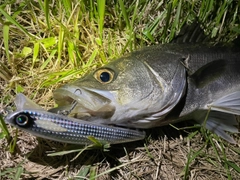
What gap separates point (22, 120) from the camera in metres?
2.13

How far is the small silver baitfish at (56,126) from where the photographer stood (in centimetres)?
214

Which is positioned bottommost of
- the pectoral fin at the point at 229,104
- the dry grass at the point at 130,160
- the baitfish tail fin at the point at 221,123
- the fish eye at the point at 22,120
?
the dry grass at the point at 130,160

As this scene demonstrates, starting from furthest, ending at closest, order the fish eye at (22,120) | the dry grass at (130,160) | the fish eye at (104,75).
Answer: the dry grass at (130,160), the fish eye at (104,75), the fish eye at (22,120)

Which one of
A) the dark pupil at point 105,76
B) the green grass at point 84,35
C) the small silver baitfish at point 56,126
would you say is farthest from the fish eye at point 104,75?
the green grass at point 84,35

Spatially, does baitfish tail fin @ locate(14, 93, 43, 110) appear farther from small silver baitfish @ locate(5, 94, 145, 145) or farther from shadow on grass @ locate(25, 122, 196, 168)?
shadow on grass @ locate(25, 122, 196, 168)

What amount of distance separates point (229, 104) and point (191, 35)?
602 millimetres

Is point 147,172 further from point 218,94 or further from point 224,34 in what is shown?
point 224,34

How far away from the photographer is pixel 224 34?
10.7 ft

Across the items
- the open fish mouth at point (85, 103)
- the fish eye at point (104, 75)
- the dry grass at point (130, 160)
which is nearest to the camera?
the open fish mouth at point (85, 103)

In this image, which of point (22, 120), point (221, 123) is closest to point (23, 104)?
point (22, 120)

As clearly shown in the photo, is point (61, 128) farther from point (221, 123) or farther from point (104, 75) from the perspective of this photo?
point (221, 123)

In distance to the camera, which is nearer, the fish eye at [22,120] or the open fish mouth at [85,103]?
the fish eye at [22,120]

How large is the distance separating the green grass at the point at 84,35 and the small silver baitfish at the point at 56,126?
1.24ft

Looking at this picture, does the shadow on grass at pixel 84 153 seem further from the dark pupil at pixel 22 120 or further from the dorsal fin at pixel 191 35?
the dorsal fin at pixel 191 35
